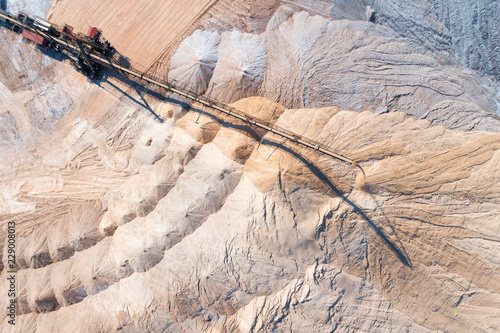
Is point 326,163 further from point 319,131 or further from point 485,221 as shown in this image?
point 485,221

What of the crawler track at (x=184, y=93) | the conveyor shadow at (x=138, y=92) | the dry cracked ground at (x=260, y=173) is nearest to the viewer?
the dry cracked ground at (x=260, y=173)

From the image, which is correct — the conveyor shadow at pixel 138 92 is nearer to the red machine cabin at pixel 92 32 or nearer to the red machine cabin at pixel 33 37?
the red machine cabin at pixel 92 32

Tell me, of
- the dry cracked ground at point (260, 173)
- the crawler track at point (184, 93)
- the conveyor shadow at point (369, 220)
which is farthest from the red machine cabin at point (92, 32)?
the conveyor shadow at point (369, 220)

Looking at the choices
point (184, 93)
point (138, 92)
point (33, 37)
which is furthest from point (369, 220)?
point (33, 37)

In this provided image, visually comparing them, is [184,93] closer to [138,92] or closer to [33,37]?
[138,92]

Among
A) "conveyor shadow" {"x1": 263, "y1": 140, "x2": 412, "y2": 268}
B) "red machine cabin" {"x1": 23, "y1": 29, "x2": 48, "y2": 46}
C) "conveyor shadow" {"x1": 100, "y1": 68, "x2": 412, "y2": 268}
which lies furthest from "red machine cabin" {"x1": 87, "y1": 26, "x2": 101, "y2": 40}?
"conveyor shadow" {"x1": 263, "y1": 140, "x2": 412, "y2": 268}

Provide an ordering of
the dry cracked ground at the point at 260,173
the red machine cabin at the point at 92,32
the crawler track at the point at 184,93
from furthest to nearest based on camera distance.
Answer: the red machine cabin at the point at 92,32 < the crawler track at the point at 184,93 < the dry cracked ground at the point at 260,173

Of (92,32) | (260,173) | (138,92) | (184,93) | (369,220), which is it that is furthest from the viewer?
(138,92)

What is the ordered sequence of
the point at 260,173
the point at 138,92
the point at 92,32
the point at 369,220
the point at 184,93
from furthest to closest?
A: 1. the point at 138,92
2. the point at 92,32
3. the point at 184,93
4. the point at 260,173
5. the point at 369,220
